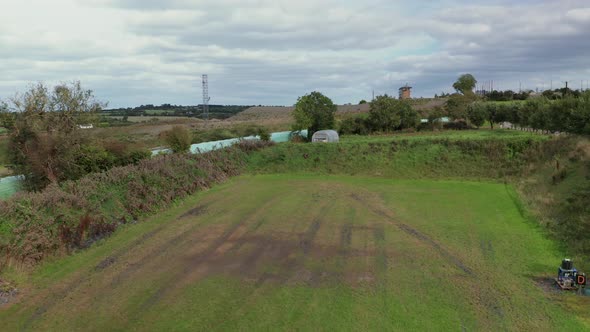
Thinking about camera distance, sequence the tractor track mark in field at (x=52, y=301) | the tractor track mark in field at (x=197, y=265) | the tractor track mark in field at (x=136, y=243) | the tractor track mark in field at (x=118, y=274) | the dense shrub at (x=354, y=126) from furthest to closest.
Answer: the dense shrub at (x=354, y=126)
the tractor track mark in field at (x=136, y=243)
the tractor track mark in field at (x=197, y=265)
the tractor track mark in field at (x=118, y=274)
the tractor track mark in field at (x=52, y=301)

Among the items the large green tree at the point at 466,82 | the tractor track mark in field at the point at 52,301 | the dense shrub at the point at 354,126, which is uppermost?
the large green tree at the point at 466,82

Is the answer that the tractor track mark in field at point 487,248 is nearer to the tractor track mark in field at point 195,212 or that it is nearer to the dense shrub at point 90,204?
the tractor track mark in field at point 195,212

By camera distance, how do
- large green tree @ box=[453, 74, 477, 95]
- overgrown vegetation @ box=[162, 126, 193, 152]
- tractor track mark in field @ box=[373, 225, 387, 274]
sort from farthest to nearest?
large green tree @ box=[453, 74, 477, 95]
overgrown vegetation @ box=[162, 126, 193, 152]
tractor track mark in field @ box=[373, 225, 387, 274]

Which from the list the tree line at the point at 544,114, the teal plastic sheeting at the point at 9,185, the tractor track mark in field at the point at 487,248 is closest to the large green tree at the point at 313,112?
the tree line at the point at 544,114

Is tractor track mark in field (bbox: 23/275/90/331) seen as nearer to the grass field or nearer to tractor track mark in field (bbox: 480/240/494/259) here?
the grass field

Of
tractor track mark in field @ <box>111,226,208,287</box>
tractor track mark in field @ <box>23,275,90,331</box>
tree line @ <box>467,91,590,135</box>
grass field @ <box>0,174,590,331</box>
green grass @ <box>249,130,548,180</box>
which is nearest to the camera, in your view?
grass field @ <box>0,174,590,331</box>

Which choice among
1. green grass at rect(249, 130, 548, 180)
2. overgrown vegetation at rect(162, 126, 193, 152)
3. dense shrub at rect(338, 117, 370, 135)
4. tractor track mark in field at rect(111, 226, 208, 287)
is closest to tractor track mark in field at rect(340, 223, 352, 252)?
tractor track mark in field at rect(111, 226, 208, 287)

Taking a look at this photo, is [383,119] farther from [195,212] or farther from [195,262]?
[195,262]
